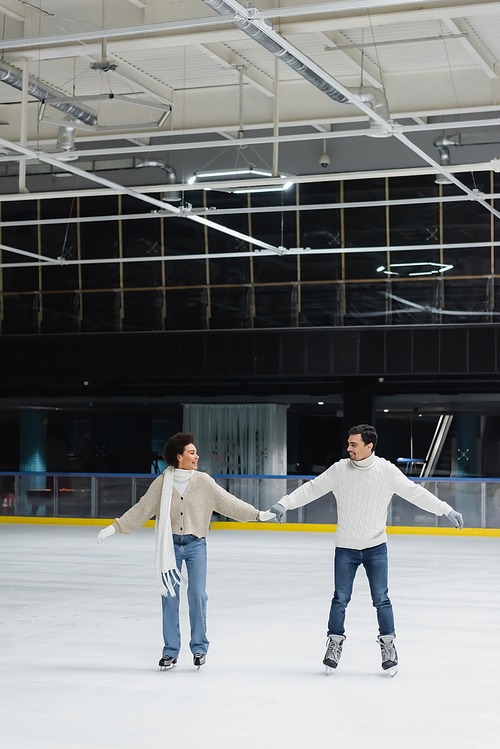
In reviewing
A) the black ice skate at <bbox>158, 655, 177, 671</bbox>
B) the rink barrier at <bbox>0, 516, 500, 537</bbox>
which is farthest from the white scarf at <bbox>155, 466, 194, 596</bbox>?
the rink barrier at <bbox>0, 516, 500, 537</bbox>

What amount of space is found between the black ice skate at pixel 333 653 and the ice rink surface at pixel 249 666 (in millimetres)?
96

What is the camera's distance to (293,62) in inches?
438

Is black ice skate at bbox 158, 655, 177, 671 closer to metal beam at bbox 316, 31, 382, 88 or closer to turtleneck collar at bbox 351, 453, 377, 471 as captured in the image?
turtleneck collar at bbox 351, 453, 377, 471

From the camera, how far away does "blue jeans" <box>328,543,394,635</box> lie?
670 cm

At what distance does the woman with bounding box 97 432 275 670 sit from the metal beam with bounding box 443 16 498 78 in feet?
27.1

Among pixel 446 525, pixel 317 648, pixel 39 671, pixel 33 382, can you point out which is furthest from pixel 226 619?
pixel 33 382

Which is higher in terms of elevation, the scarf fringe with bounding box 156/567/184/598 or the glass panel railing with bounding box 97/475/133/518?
the scarf fringe with bounding box 156/567/184/598

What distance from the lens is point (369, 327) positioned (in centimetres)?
2394

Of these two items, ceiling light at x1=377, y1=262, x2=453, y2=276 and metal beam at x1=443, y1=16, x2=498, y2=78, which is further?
ceiling light at x1=377, y1=262, x2=453, y2=276

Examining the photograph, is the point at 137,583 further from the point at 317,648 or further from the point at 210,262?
the point at 210,262

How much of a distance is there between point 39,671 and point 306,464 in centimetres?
1967

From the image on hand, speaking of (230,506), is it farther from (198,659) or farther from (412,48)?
(412,48)

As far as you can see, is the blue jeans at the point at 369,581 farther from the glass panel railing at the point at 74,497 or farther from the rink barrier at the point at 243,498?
the glass panel railing at the point at 74,497

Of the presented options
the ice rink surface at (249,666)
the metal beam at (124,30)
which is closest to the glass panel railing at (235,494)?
the ice rink surface at (249,666)
